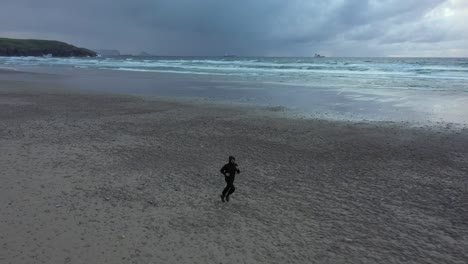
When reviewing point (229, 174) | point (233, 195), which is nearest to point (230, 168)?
point (229, 174)

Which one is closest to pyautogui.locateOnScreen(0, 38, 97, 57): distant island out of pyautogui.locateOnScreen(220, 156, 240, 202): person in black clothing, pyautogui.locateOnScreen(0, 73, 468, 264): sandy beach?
pyautogui.locateOnScreen(0, 73, 468, 264): sandy beach

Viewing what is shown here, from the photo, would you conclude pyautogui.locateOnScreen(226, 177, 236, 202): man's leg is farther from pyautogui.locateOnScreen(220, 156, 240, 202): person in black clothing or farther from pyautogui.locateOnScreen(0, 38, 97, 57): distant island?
pyautogui.locateOnScreen(0, 38, 97, 57): distant island

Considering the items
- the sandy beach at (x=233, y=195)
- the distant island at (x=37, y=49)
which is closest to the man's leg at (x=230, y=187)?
the sandy beach at (x=233, y=195)

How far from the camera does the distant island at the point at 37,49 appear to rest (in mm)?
121500

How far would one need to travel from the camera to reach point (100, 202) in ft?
21.1

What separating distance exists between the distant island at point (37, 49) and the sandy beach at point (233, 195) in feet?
419

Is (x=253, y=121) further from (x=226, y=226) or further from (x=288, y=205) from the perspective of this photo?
(x=226, y=226)

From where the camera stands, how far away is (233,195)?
699 cm

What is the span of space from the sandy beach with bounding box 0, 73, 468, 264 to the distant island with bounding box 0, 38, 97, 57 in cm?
12767

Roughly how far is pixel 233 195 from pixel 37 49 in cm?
14213

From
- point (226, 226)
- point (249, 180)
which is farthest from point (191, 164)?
point (226, 226)

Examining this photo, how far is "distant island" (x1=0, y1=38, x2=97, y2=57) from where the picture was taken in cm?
12150

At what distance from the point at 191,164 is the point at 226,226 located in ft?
10.9

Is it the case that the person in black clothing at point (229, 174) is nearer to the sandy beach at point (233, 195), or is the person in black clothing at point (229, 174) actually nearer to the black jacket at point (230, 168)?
the black jacket at point (230, 168)
